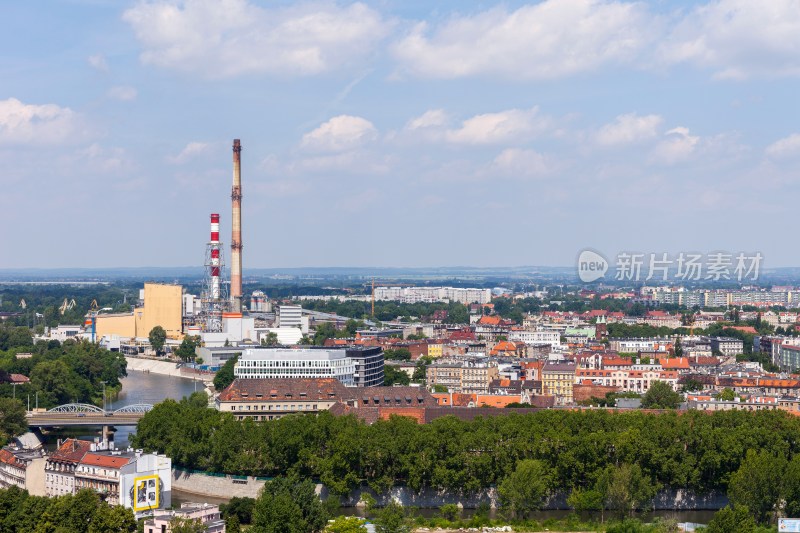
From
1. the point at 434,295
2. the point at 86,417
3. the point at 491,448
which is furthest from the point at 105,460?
the point at 434,295

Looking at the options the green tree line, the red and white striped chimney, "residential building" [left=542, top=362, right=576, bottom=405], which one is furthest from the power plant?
the green tree line

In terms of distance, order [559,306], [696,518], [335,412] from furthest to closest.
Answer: [559,306]
[335,412]
[696,518]

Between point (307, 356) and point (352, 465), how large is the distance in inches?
700

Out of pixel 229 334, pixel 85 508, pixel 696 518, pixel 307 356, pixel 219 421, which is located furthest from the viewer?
pixel 229 334

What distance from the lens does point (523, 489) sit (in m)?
26.5

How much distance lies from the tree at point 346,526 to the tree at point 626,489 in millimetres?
5826

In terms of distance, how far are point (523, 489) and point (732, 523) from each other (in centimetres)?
548

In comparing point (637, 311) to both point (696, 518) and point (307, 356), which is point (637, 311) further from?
point (696, 518)

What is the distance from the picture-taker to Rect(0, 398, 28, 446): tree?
34406mm

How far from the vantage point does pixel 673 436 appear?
28.5 metres

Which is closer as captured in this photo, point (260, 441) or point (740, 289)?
point (260, 441)

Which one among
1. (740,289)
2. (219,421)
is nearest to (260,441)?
(219,421)

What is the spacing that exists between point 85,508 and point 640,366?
3292cm

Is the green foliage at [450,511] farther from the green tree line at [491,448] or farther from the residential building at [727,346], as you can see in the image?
the residential building at [727,346]
